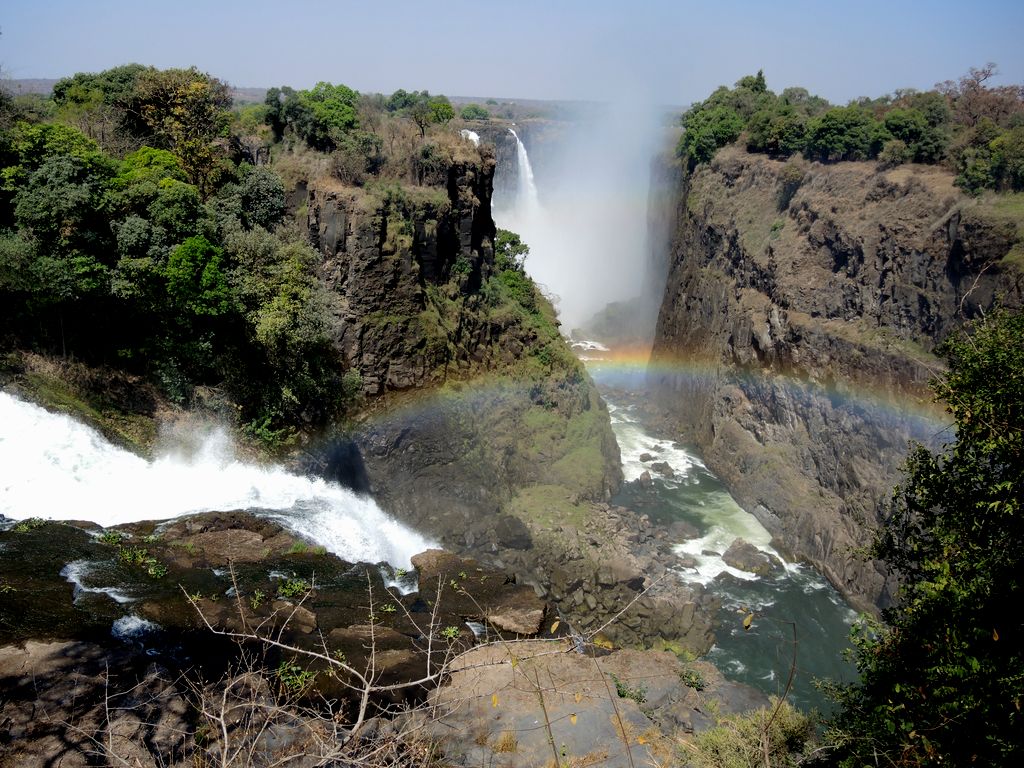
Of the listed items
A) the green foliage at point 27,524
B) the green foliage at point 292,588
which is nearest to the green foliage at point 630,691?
the green foliage at point 292,588

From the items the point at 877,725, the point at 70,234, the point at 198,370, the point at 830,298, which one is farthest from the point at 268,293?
the point at 830,298

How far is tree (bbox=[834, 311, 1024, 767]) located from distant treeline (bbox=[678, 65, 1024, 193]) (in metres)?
23.5

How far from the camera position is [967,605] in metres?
8.23

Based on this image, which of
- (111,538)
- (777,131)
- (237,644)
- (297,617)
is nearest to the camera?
(237,644)

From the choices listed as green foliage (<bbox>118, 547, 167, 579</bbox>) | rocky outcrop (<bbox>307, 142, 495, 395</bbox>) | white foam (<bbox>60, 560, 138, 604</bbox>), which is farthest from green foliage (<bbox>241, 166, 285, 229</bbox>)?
white foam (<bbox>60, 560, 138, 604</bbox>)

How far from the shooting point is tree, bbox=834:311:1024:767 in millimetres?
7699

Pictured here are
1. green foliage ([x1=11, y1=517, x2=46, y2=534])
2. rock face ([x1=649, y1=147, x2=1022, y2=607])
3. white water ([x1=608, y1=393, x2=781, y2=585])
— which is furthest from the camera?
white water ([x1=608, y1=393, x2=781, y2=585])

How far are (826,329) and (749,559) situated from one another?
12072 millimetres

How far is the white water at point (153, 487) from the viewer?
16.3m

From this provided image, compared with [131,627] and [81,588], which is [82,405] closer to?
[81,588]

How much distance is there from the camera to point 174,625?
11.7 meters

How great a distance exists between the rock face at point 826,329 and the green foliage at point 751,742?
10416 mm

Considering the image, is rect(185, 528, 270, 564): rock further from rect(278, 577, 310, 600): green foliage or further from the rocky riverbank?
rect(278, 577, 310, 600): green foliage

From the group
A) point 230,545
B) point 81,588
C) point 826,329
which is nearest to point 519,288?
point 826,329
